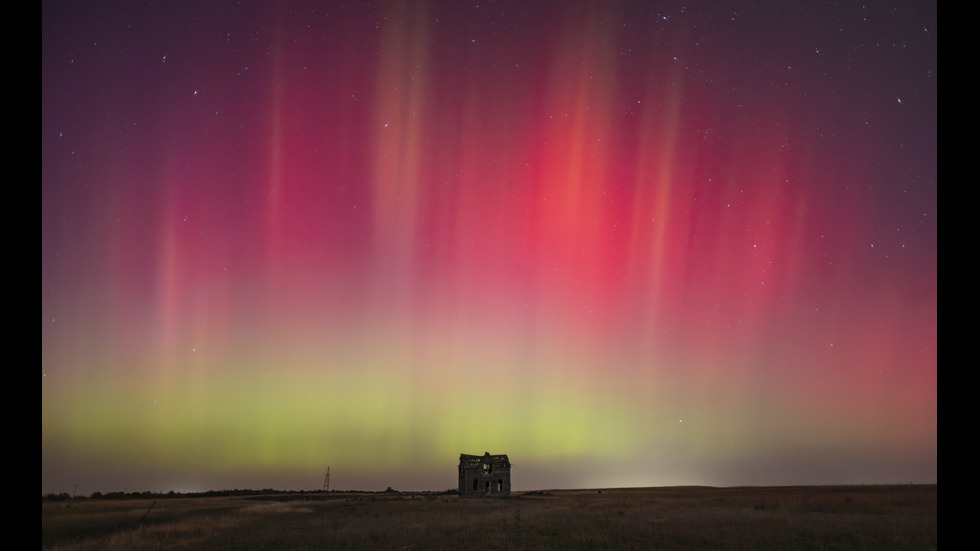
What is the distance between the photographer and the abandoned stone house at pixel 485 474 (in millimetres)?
54750

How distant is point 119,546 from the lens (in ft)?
64.5

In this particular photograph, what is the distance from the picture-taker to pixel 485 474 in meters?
55.2

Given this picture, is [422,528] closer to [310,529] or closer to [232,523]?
[310,529]

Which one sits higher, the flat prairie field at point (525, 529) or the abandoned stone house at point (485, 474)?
the flat prairie field at point (525, 529)

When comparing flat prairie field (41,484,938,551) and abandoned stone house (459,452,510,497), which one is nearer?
flat prairie field (41,484,938,551)

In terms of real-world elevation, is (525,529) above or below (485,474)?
above

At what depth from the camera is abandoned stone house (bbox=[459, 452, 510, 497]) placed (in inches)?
2156

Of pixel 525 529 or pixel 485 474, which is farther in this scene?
pixel 485 474

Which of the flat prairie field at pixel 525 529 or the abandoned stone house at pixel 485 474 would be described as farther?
the abandoned stone house at pixel 485 474
